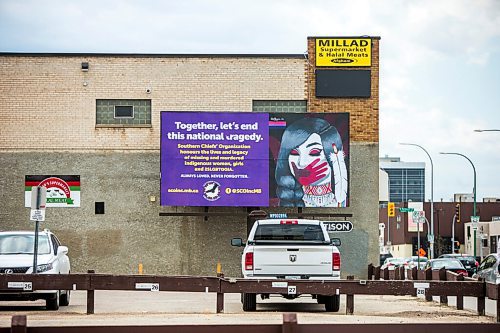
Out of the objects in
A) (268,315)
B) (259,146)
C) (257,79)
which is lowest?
(268,315)

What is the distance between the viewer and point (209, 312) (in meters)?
21.8

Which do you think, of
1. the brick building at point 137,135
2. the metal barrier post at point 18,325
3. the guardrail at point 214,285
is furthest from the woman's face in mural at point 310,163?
the metal barrier post at point 18,325

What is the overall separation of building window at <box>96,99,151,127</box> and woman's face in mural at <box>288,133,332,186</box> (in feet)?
22.0

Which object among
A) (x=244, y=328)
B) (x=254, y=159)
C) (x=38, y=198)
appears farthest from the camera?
(x=254, y=159)

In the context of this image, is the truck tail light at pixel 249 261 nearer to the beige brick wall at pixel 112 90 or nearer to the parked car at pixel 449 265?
the beige brick wall at pixel 112 90

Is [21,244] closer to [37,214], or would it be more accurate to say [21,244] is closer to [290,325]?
[37,214]

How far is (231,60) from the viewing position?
142 ft

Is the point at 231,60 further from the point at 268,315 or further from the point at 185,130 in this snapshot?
the point at 268,315

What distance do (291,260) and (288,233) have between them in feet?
3.86

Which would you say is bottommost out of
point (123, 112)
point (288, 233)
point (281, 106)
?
point (288, 233)

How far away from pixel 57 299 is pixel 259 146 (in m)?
19.0

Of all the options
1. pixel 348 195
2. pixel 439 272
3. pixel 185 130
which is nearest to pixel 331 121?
pixel 348 195

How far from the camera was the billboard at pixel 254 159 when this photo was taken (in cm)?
4031

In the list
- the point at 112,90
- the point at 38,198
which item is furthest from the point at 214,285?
the point at 112,90
